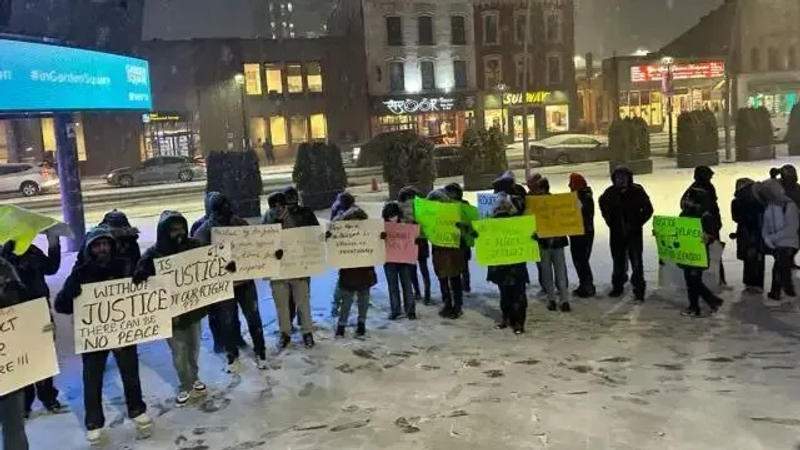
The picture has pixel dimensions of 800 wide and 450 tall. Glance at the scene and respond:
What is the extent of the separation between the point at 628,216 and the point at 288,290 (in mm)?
4216

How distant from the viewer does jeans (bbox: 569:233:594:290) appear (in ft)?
31.9

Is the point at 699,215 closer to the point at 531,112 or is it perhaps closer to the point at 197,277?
the point at 197,277

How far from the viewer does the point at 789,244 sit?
29.1 ft

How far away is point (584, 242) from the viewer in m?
9.74

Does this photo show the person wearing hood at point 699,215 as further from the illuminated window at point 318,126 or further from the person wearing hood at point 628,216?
the illuminated window at point 318,126

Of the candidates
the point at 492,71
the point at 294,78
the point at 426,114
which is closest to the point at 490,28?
the point at 492,71

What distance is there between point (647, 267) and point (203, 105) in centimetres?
4009

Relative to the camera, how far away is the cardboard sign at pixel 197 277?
6578 millimetres

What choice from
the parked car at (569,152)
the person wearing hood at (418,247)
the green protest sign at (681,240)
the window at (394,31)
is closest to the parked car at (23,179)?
the parked car at (569,152)

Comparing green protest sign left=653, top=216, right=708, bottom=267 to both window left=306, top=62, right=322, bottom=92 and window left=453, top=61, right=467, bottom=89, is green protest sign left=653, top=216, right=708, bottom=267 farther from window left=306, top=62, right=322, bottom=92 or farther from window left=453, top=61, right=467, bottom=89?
window left=453, top=61, right=467, bottom=89

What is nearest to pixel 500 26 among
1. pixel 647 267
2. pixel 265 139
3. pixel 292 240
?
pixel 265 139

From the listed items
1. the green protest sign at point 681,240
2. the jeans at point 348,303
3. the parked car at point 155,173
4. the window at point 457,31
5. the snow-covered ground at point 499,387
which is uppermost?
the window at point 457,31

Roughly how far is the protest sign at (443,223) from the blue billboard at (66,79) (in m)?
5.47

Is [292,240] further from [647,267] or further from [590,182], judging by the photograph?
[590,182]
